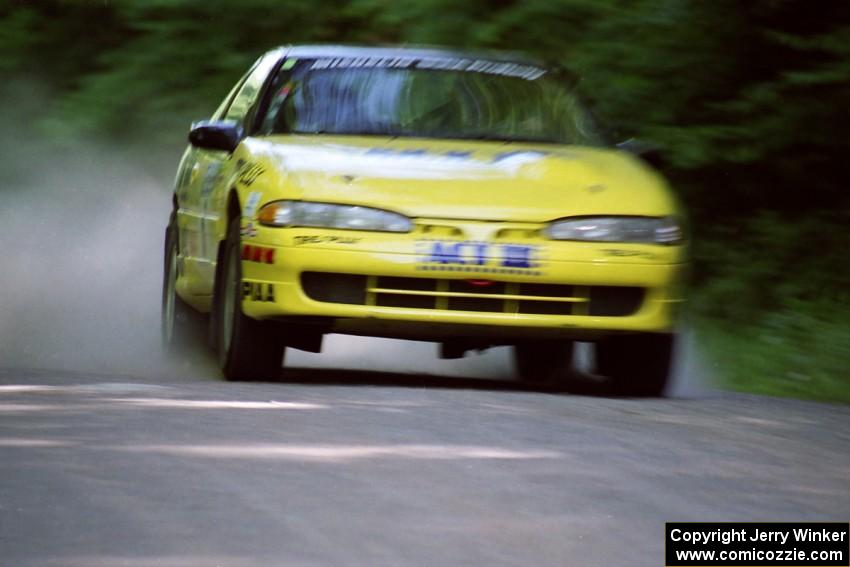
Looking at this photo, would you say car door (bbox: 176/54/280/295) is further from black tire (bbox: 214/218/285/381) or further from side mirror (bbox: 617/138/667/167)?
side mirror (bbox: 617/138/667/167)

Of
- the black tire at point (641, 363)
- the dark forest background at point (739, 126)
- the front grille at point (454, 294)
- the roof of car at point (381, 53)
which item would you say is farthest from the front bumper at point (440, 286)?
the dark forest background at point (739, 126)

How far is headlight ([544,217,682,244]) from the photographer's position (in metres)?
8.99

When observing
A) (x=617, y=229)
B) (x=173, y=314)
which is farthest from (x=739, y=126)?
(x=617, y=229)

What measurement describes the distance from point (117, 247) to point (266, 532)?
11.8 meters

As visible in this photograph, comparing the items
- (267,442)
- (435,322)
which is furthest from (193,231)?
(267,442)

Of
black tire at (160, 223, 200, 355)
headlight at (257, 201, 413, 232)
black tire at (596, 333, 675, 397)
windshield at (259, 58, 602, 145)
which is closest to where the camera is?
headlight at (257, 201, 413, 232)

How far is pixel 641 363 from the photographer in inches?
374

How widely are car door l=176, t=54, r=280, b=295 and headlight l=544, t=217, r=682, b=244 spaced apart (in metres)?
1.68

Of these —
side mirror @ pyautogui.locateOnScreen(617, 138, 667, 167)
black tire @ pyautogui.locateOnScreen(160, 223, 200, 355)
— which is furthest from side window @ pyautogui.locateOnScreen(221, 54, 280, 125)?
side mirror @ pyautogui.locateOnScreen(617, 138, 667, 167)

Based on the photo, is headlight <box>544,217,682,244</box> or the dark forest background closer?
headlight <box>544,217,682,244</box>

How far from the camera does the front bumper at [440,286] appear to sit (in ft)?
29.2

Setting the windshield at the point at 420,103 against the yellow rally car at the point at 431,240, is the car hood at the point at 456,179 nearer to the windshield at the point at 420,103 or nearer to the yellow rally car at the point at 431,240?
the yellow rally car at the point at 431,240

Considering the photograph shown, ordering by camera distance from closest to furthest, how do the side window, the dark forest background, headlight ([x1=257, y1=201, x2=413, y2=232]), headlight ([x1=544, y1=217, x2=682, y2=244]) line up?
headlight ([x1=257, y1=201, x2=413, y2=232]) < headlight ([x1=544, y1=217, x2=682, y2=244]) < the side window < the dark forest background

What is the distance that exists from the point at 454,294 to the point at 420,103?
141 cm
